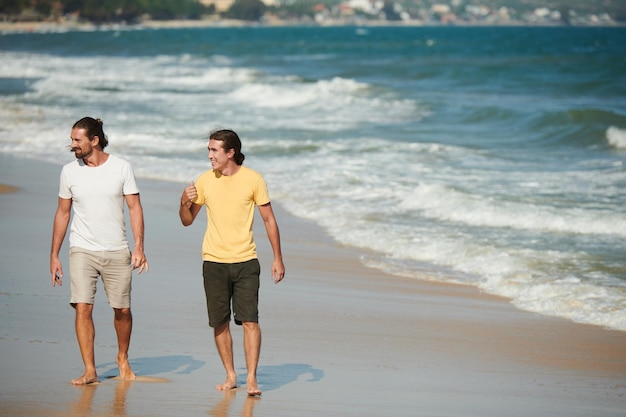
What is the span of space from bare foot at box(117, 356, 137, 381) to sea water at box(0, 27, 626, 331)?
403cm

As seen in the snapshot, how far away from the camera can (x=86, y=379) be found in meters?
5.64

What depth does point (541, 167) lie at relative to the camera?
18531 millimetres

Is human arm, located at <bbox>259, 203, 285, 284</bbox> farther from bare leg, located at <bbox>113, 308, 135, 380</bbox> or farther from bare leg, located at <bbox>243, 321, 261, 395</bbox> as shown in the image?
bare leg, located at <bbox>113, 308, 135, 380</bbox>

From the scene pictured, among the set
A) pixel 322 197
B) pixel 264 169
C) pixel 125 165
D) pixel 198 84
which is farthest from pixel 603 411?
pixel 198 84

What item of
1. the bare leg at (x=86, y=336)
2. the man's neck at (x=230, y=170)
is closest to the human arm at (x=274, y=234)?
the man's neck at (x=230, y=170)

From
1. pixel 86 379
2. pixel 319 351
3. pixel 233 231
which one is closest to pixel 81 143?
pixel 233 231

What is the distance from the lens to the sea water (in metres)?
10.5

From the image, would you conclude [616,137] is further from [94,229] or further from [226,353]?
[94,229]

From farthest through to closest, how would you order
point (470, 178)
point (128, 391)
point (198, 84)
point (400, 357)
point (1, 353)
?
point (198, 84) → point (470, 178) → point (400, 357) → point (1, 353) → point (128, 391)

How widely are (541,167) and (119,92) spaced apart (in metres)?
21.0

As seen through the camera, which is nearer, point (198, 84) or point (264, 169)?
point (264, 169)

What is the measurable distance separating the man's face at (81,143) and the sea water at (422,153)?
4.51 meters

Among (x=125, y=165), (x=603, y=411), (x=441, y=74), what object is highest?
(x=441, y=74)

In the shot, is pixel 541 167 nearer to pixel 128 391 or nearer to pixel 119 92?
pixel 128 391
